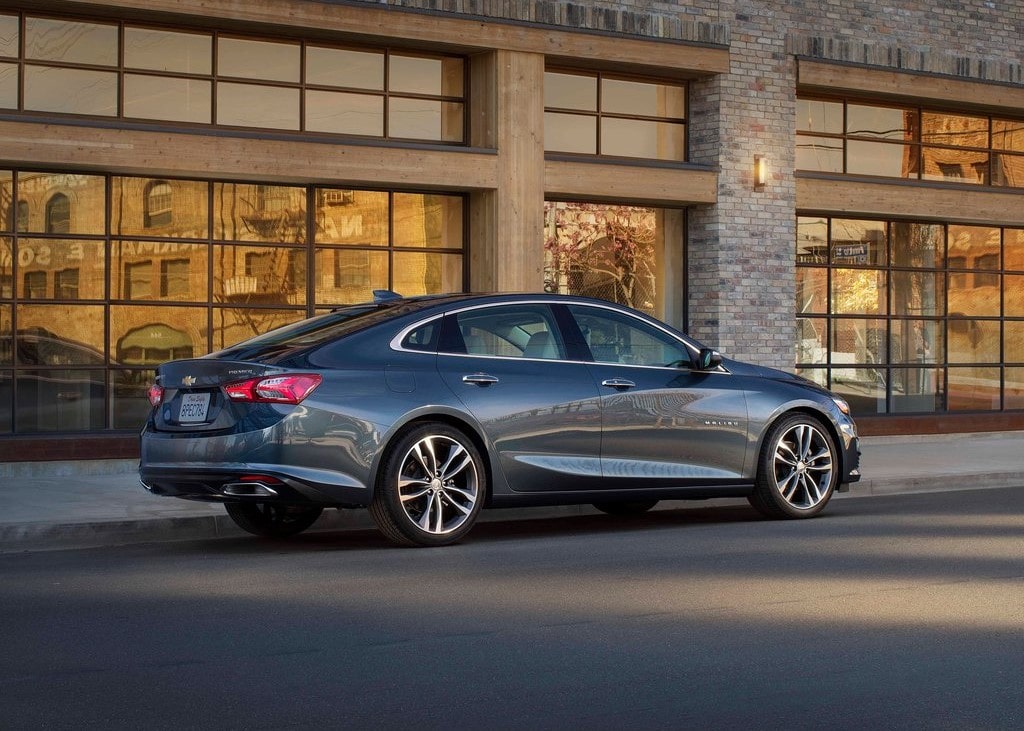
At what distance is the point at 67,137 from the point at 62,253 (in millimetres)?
1123

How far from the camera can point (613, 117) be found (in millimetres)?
17375

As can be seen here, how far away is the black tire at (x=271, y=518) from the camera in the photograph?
1020 cm

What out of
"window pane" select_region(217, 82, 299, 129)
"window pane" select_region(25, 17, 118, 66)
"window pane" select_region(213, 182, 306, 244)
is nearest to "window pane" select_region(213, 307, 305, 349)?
"window pane" select_region(213, 182, 306, 244)

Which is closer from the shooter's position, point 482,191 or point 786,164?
point 482,191

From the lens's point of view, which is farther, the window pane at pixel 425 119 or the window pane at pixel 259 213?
the window pane at pixel 425 119

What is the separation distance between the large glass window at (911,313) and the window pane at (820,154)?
0.65 meters

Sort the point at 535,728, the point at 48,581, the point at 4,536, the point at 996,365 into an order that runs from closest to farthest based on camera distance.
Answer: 1. the point at 535,728
2. the point at 48,581
3. the point at 4,536
4. the point at 996,365

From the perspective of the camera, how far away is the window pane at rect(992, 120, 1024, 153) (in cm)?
2034

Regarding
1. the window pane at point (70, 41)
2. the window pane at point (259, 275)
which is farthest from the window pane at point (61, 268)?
the window pane at point (70, 41)

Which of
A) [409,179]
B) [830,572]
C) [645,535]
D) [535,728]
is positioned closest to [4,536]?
[645,535]

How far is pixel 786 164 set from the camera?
18062mm

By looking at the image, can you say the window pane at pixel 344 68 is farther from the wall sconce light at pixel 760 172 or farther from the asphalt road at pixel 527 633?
the asphalt road at pixel 527 633

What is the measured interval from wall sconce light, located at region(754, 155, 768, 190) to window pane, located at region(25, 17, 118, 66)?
24.1 feet

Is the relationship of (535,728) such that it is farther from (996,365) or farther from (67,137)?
(996,365)
